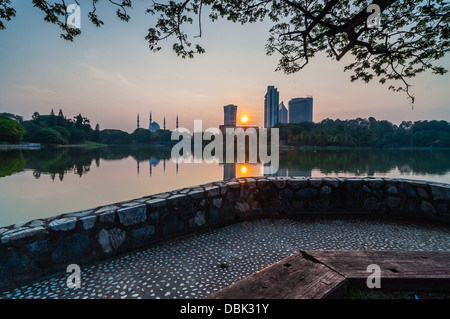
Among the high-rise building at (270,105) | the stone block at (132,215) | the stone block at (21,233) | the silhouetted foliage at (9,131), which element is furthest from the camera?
the high-rise building at (270,105)

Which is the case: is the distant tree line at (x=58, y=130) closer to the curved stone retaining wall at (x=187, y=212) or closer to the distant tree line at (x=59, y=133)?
the distant tree line at (x=59, y=133)

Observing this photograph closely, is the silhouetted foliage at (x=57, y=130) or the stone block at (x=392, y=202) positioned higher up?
the silhouetted foliage at (x=57, y=130)

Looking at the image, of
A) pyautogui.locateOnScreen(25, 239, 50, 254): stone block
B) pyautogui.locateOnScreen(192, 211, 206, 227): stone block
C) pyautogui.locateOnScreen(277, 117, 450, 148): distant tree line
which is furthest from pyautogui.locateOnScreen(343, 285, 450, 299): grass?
pyautogui.locateOnScreen(277, 117, 450, 148): distant tree line

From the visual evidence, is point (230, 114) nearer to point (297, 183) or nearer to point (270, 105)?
point (270, 105)

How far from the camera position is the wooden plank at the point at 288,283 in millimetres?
1200

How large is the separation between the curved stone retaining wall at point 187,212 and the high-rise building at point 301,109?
14368 centimetres

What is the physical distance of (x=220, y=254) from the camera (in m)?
2.53

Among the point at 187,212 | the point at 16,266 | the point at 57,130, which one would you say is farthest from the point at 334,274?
the point at 57,130

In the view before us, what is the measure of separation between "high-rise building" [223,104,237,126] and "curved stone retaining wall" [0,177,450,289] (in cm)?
8393

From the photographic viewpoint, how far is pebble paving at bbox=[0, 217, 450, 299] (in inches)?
74.2

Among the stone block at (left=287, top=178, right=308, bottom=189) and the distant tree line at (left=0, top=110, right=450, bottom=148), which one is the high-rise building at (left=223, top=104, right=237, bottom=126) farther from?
the stone block at (left=287, top=178, right=308, bottom=189)

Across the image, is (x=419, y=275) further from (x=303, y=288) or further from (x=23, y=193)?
(x=23, y=193)

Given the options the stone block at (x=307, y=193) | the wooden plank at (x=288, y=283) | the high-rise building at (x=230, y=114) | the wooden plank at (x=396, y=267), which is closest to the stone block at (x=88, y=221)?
the wooden plank at (x=288, y=283)

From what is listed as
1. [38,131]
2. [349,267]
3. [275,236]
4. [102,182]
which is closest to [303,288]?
[349,267]
